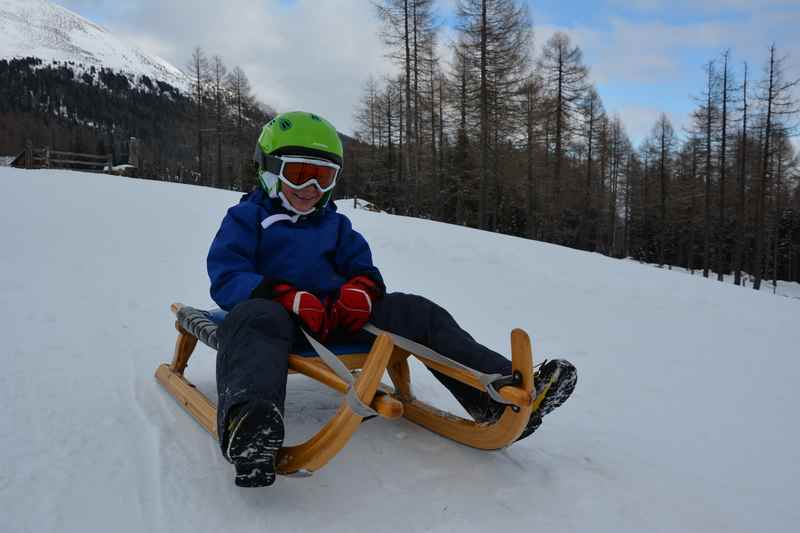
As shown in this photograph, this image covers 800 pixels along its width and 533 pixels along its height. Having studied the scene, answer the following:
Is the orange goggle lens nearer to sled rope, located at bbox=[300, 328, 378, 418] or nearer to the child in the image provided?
the child

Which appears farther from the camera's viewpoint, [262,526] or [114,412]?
[114,412]

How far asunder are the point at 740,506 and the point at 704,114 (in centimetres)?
3039

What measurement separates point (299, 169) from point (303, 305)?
0.85 m

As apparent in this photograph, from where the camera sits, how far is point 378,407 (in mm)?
1821

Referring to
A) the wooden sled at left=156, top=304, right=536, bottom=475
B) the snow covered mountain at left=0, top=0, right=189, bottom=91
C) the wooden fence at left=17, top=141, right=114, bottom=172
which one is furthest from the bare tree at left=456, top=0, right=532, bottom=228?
the snow covered mountain at left=0, top=0, right=189, bottom=91

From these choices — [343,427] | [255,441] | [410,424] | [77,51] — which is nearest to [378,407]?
[343,427]

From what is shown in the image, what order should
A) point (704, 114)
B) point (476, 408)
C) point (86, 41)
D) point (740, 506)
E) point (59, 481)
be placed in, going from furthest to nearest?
point (86, 41) < point (704, 114) < point (476, 408) < point (740, 506) < point (59, 481)

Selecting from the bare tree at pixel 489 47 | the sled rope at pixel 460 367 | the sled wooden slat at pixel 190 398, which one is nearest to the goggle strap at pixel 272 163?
the sled rope at pixel 460 367

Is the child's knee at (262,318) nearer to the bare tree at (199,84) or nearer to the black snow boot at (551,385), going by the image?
the black snow boot at (551,385)

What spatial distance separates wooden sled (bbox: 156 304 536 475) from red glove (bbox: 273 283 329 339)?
17cm

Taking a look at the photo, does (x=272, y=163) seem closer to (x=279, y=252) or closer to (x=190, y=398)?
(x=279, y=252)

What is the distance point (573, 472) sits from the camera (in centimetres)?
228

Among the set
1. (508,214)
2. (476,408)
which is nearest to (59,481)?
(476,408)

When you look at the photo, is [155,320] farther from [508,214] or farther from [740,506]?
[508,214]
